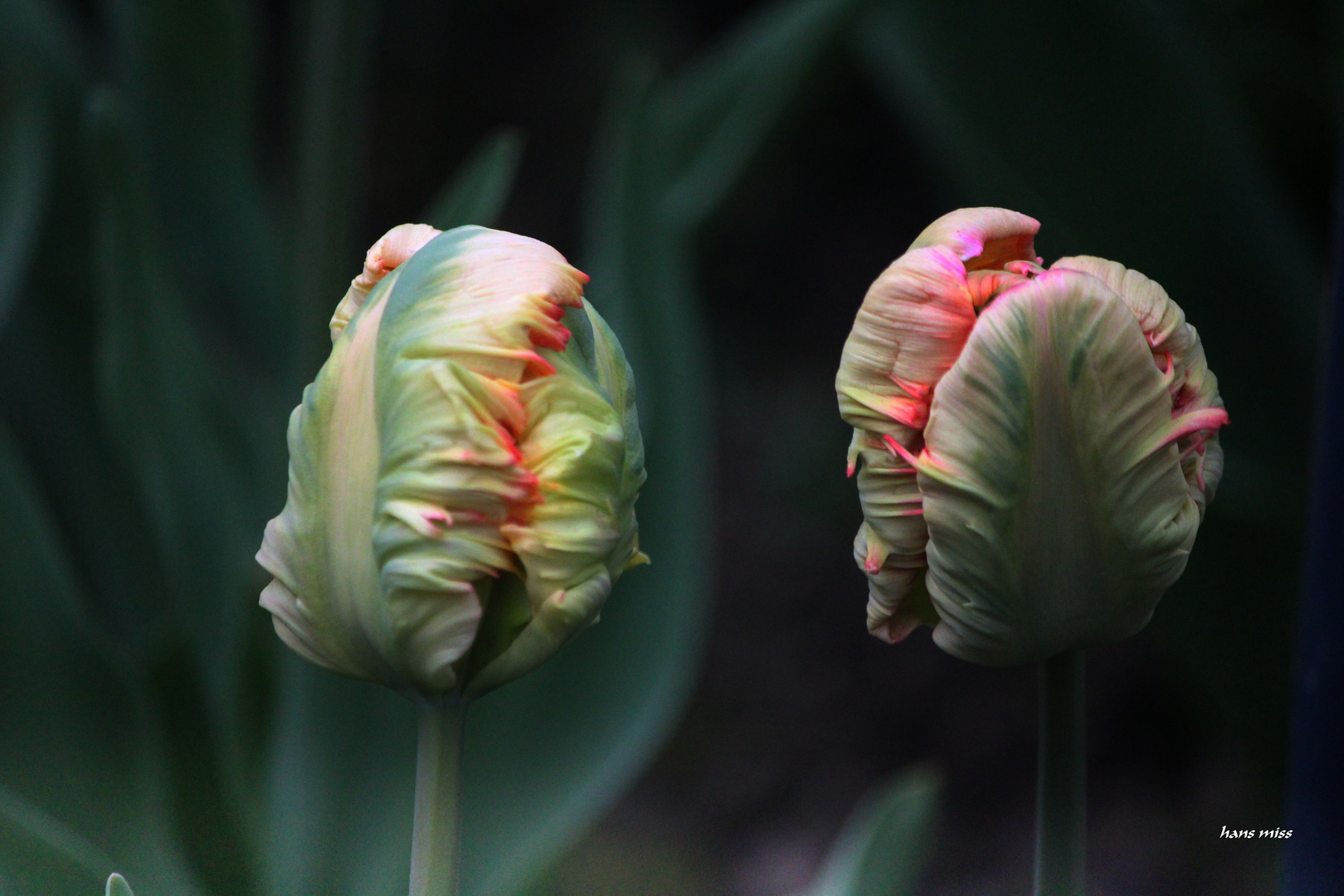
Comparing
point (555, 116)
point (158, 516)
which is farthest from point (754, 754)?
point (555, 116)

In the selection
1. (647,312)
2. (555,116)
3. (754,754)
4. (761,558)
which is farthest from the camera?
(555,116)

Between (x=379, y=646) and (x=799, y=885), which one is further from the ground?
(x=379, y=646)

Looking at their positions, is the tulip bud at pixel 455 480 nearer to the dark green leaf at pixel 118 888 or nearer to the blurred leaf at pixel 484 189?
the dark green leaf at pixel 118 888

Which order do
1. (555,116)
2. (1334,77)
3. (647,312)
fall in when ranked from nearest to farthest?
(647,312)
(1334,77)
(555,116)

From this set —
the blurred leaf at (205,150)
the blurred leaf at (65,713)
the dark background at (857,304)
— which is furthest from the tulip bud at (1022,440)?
the blurred leaf at (205,150)

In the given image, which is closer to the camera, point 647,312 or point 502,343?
point 502,343

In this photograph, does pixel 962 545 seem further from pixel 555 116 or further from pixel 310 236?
pixel 555 116
